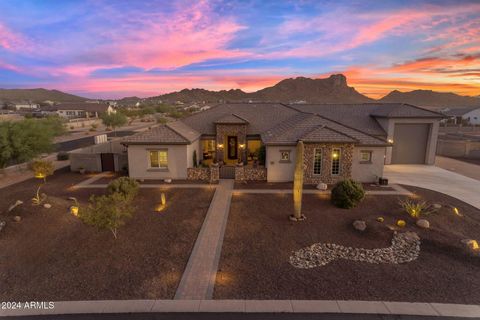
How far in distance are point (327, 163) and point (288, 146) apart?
3410 mm

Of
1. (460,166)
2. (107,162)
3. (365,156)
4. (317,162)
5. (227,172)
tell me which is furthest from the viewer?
(460,166)

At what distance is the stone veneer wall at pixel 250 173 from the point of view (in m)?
21.8

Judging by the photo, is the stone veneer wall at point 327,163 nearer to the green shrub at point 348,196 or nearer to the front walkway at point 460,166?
the green shrub at point 348,196

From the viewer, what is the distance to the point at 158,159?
22188mm

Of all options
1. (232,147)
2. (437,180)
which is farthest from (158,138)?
(437,180)

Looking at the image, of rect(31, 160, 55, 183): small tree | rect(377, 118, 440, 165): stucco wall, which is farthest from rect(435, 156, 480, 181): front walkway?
rect(31, 160, 55, 183): small tree

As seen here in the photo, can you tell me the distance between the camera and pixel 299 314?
26.1ft

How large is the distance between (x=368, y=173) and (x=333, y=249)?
1208cm

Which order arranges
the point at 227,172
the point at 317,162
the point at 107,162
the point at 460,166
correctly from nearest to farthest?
the point at 317,162
the point at 227,172
the point at 107,162
the point at 460,166

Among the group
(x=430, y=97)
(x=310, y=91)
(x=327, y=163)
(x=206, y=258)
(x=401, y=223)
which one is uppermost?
(x=310, y=91)

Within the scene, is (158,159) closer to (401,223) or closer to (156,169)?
(156,169)

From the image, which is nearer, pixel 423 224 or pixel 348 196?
pixel 423 224

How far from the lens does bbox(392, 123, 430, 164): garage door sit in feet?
87.7

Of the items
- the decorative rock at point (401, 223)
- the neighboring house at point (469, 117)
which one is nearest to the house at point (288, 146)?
the decorative rock at point (401, 223)
